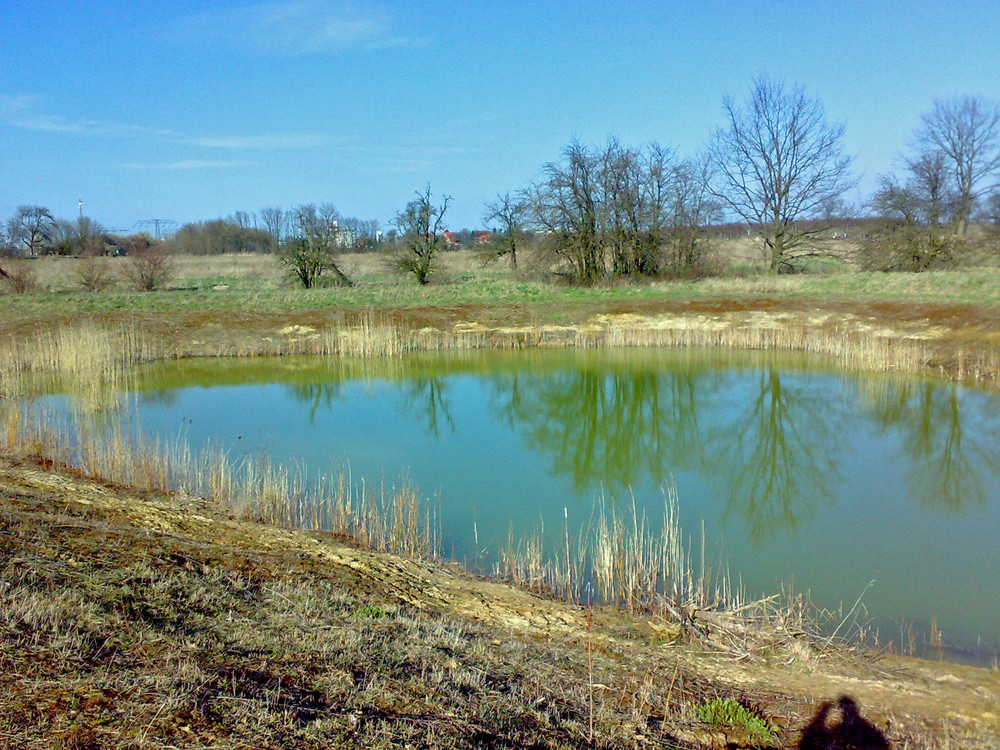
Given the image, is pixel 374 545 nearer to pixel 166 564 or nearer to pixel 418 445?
pixel 166 564

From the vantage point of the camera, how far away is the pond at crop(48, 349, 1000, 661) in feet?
18.3

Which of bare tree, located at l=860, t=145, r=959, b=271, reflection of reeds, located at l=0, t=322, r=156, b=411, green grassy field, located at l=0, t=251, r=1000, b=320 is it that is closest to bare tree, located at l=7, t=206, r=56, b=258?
green grassy field, located at l=0, t=251, r=1000, b=320

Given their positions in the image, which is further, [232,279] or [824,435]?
[232,279]

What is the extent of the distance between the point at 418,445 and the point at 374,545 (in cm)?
344

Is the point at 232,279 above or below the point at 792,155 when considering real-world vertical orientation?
below

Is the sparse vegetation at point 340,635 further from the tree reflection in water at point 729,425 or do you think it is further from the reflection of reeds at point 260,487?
the tree reflection in water at point 729,425

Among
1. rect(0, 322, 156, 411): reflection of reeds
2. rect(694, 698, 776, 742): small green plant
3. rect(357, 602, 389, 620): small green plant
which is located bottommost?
rect(694, 698, 776, 742): small green plant

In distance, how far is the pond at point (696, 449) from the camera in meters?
5.57

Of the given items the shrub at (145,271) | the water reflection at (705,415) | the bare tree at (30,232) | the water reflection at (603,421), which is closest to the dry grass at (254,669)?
the water reflection at (705,415)

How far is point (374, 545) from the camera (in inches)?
220

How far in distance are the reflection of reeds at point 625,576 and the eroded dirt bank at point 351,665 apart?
26 cm

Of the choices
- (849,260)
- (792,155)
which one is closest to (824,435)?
(792,155)

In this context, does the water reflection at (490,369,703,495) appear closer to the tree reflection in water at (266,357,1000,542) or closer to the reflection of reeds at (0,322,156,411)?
the tree reflection in water at (266,357,1000,542)

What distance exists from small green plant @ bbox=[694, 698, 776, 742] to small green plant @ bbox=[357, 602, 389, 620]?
160cm
